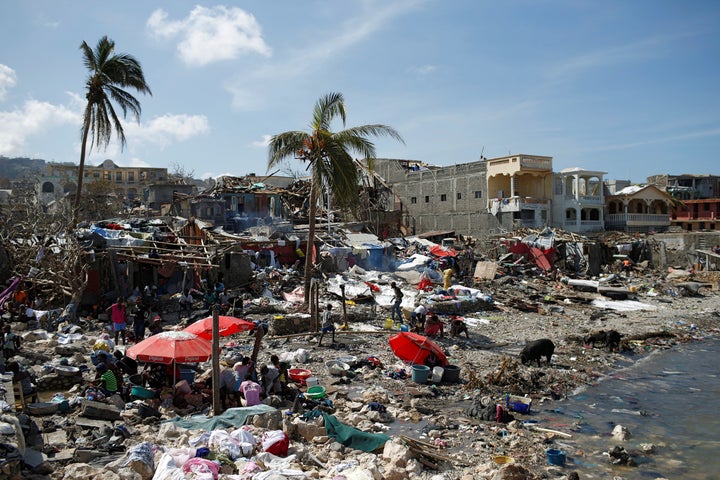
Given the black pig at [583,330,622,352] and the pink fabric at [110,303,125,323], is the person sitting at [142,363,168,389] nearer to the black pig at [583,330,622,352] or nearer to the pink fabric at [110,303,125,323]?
the pink fabric at [110,303,125,323]

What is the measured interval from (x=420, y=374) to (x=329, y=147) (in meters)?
7.86

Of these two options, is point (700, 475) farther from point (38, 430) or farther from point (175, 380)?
point (38, 430)

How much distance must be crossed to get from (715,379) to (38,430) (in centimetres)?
1540

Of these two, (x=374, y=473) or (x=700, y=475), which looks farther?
(x=700, y=475)

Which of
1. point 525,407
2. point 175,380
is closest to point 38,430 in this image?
point 175,380

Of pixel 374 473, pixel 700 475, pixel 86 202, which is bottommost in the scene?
pixel 700 475

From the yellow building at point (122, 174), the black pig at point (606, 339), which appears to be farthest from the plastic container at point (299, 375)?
the yellow building at point (122, 174)

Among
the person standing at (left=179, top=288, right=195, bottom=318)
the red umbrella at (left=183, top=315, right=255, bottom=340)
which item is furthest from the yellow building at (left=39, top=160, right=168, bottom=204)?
the red umbrella at (left=183, top=315, right=255, bottom=340)

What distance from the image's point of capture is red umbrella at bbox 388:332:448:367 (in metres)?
12.1

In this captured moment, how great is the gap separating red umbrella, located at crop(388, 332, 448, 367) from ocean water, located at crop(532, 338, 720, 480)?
8.91ft

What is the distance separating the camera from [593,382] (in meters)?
12.8

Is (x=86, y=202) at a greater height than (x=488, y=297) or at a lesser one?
greater

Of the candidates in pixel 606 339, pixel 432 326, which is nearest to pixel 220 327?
pixel 432 326

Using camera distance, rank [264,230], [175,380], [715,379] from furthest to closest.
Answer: [264,230] < [715,379] < [175,380]
